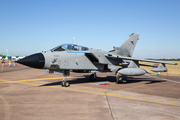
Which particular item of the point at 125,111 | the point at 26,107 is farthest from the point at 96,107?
the point at 26,107

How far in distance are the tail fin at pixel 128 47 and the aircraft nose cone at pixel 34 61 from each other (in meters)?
8.60

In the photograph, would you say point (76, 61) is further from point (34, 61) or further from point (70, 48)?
point (34, 61)

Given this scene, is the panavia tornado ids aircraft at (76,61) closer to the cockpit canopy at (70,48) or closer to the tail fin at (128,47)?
the cockpit canopy at (70,48)

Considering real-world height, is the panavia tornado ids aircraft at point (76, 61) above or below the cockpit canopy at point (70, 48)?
below

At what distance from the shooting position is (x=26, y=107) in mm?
6078

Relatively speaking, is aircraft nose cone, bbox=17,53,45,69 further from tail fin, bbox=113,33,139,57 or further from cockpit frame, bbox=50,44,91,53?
tail fin, bbox=113,33,139,57

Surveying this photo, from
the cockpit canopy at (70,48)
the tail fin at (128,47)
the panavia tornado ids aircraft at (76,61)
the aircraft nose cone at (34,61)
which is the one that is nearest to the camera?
the aircraft nose cone at (34,61)

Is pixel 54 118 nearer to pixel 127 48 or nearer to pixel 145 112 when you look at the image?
pixel 145 112

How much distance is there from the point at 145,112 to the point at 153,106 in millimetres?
988

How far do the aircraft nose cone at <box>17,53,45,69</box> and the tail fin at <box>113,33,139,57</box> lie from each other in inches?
339

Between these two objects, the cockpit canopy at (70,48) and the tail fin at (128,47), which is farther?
the tail fin at (128,47)

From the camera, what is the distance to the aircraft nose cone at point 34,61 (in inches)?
361

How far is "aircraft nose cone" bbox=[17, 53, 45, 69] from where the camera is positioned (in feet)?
30.1

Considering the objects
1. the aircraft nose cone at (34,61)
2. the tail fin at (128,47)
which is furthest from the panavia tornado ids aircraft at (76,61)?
the tail fin at (128,47)
